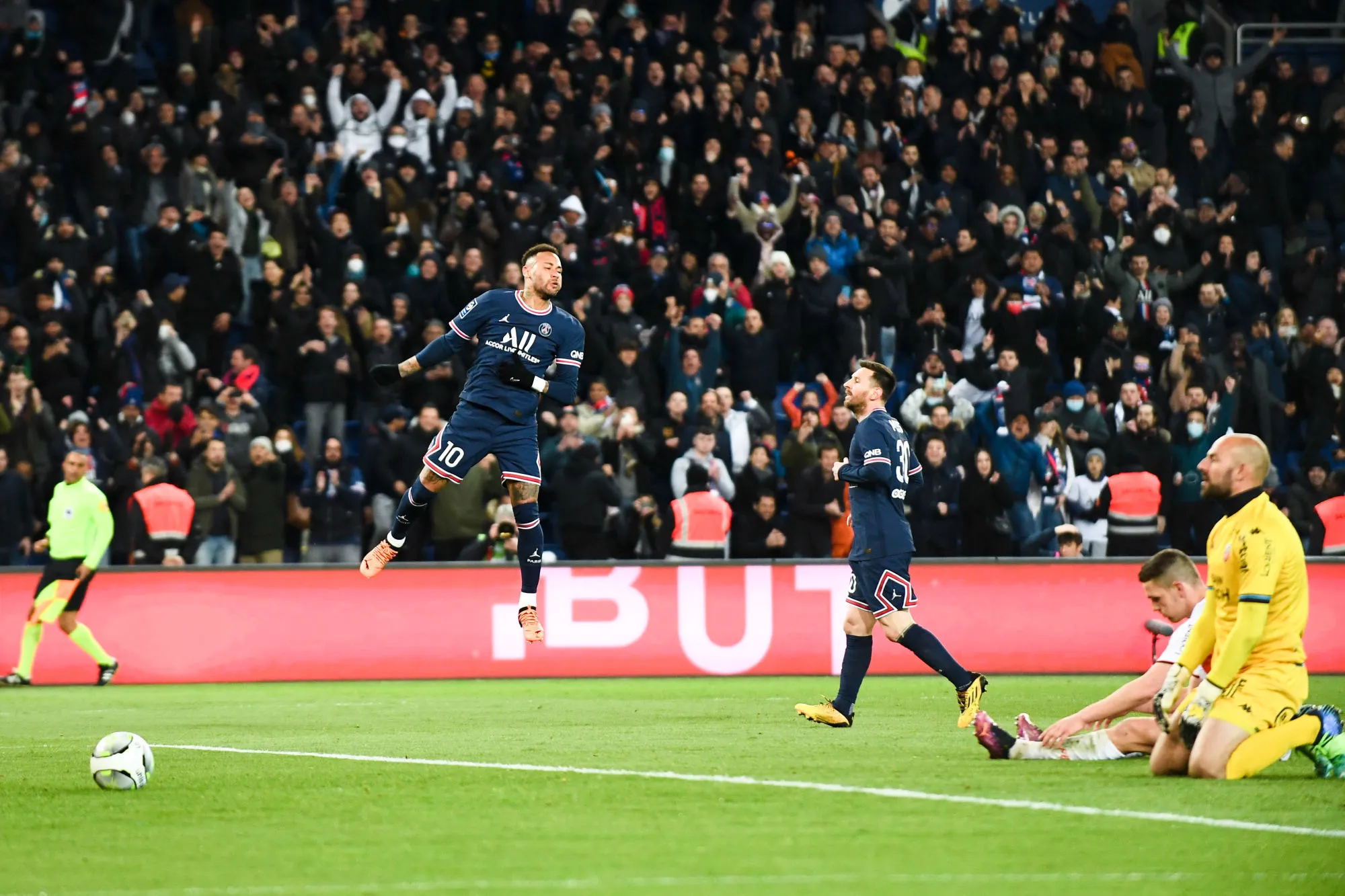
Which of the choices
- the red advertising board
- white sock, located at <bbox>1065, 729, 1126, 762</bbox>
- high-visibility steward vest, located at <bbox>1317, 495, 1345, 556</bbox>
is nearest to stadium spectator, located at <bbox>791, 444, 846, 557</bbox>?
the red advertising board

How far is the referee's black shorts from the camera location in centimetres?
1817

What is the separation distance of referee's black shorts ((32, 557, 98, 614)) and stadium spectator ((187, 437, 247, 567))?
1.69m

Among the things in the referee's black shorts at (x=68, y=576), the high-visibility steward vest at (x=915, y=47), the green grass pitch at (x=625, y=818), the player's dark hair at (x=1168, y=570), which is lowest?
→ the green grass pitch at (x=625, y=818)

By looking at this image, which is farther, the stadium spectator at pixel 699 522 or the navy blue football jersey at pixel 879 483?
the stadium spectator at pixel 699 522

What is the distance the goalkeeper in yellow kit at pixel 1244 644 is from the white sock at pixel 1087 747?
87cm

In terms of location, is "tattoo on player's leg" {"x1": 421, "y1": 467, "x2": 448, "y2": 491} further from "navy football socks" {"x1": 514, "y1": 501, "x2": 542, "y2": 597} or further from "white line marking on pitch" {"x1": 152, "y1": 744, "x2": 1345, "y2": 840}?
"white line marking on pitch" {"x1": 152, "y1": 744, "x2": 1345, "y2": 840}

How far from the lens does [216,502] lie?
19.9m

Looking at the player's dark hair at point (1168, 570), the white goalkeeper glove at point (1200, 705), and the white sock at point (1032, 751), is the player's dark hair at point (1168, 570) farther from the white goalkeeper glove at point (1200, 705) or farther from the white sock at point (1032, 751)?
the white sock at point (1032, 751)

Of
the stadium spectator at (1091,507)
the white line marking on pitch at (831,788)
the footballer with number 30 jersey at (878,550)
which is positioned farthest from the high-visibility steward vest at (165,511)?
the footballer with number 30 jersey at (878,550)

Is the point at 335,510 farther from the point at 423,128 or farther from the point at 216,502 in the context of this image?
the point at 423,128

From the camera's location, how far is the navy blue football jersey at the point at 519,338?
12.6 meters

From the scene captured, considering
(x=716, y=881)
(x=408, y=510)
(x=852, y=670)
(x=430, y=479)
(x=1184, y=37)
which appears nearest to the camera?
(x=716, y=881)

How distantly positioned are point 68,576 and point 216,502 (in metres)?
2.13

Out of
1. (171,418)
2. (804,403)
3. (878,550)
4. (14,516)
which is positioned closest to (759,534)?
(804,403)
